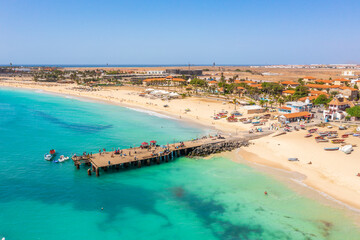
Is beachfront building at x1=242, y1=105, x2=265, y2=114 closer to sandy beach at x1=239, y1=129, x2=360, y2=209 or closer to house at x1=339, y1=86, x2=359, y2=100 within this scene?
sandy beach at x1=239, y1=129, x2=360, y2=209

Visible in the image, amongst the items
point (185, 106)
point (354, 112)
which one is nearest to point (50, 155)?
point (185, 106)

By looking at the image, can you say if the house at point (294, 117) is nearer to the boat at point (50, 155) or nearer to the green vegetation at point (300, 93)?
the green vegetation at point (300, 93)

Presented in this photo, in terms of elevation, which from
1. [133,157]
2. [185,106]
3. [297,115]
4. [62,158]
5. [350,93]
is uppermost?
→ [350,93]

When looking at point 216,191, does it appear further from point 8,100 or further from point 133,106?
point 8,100

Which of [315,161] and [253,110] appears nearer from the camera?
[315,161]

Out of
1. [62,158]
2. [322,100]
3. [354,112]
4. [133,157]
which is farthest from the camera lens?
[322,100]

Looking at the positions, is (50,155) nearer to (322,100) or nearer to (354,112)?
(354,112)

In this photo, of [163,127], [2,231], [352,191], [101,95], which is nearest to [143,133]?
[163,127]
